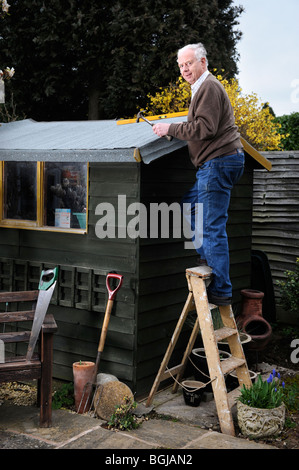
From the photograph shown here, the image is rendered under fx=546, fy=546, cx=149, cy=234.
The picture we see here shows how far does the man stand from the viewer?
4172mm

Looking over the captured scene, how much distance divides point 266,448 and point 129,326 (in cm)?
155

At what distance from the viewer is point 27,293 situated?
488 cm

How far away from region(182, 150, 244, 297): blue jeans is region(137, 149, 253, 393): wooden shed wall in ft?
2.01

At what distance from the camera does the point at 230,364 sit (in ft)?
14.9

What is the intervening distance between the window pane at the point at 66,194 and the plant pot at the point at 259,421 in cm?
228

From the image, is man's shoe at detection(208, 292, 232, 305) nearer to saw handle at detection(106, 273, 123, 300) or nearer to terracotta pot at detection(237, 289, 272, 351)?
saw handle at detection(106, 273, 123, 300)

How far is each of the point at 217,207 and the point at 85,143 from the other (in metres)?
1.39

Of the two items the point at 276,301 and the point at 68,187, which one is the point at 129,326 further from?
the point at 276,301

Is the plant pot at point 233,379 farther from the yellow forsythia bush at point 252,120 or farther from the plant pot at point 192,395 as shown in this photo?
the yellow forsythia bush at point 252,120

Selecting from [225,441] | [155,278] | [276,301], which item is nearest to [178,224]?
[155,278]

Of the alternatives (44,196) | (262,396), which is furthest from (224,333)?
(44,196)


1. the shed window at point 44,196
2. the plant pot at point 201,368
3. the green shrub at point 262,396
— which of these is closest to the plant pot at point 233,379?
the plant pot at point 201,368

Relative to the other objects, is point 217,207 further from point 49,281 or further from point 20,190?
point 20,190

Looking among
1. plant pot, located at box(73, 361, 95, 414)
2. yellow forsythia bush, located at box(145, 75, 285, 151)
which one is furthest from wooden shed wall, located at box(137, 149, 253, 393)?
yellow forsythia bush, located at box(145, 75, 285, 151)
